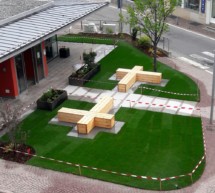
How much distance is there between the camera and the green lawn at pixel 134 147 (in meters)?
23.6

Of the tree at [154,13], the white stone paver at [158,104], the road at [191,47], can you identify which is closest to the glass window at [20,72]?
the tree at [154,13]

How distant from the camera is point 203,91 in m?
34.0

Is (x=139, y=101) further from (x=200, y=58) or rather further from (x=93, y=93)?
(x=200, y=58)

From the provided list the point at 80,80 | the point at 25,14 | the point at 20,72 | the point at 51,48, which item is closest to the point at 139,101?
the point at 80,80

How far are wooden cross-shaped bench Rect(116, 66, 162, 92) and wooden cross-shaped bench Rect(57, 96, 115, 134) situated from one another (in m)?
3.83

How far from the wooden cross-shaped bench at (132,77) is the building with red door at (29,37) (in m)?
6.26

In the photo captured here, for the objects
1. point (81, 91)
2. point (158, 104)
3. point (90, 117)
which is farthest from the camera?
point (81, 91)

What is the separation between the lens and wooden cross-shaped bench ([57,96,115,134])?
27797 millimetres

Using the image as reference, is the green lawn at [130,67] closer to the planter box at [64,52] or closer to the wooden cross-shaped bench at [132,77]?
the wooden cross-shaped bench at [132,77]

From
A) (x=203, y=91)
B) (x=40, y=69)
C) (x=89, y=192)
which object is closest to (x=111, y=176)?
(x=89, y=192)

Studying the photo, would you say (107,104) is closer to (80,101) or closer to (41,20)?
(80,101)

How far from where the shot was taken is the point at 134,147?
26047 millimetres

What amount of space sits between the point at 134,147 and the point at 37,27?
14401 mm

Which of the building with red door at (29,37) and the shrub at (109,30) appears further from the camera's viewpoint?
the shrub at (109,30)
